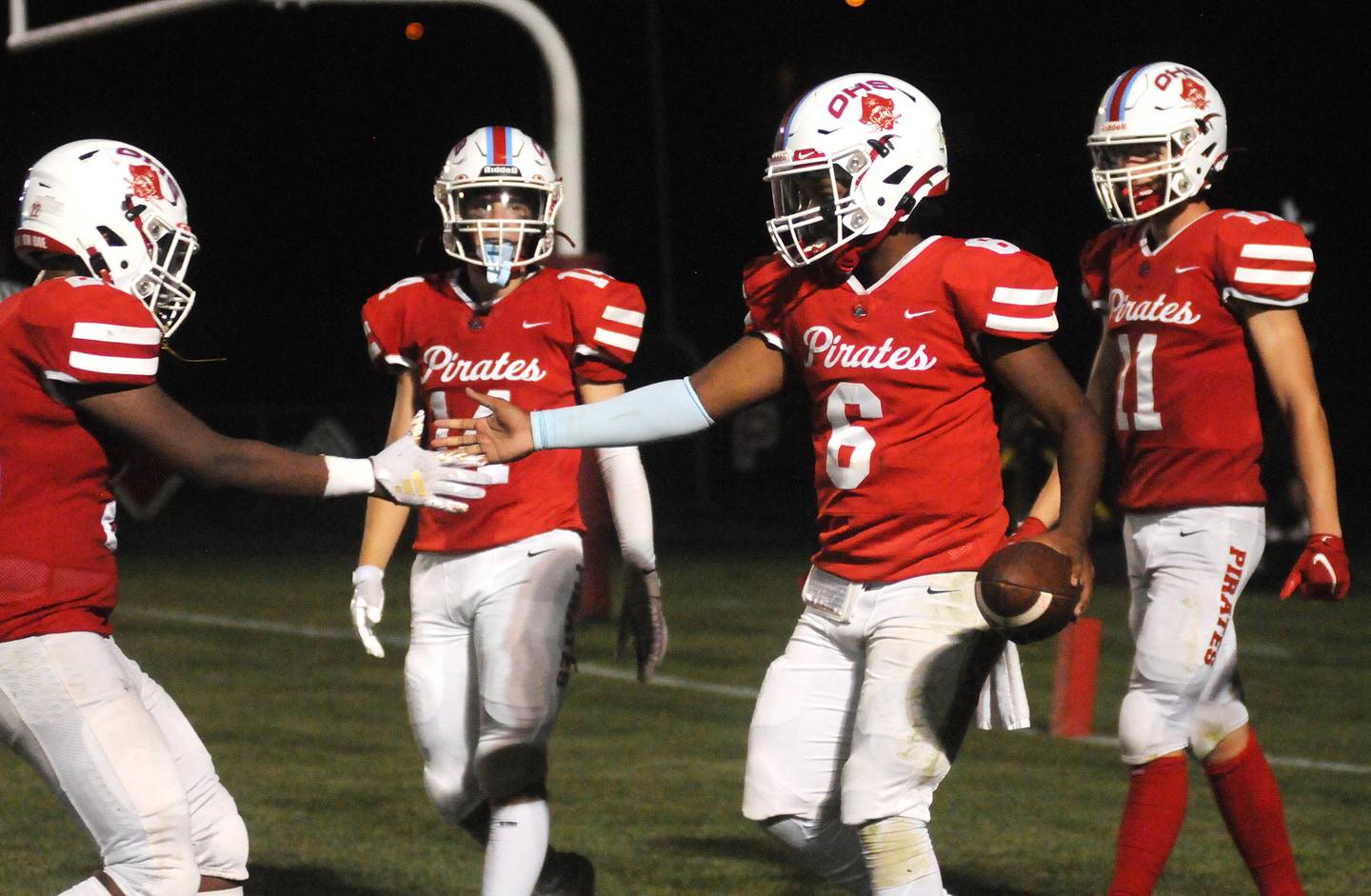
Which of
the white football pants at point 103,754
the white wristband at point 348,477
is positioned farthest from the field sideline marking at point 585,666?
the white football pants at point 103,754

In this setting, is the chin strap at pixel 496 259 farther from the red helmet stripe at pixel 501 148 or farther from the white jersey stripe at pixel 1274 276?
the white jersey stripe at pixel 1274 276

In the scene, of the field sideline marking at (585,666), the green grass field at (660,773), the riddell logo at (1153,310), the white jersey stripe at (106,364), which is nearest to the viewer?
the white jersey stripe at (106,364)

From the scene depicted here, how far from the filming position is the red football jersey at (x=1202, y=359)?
5.08 m

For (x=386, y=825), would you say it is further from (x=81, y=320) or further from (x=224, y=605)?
(x=224, y=605)

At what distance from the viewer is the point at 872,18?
104ft

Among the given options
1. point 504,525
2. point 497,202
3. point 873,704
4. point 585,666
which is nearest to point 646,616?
point 504,525

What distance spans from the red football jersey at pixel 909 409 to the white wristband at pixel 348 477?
91cm

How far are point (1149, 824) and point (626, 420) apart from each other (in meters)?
1.53

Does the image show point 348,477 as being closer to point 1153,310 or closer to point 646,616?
point 646,616

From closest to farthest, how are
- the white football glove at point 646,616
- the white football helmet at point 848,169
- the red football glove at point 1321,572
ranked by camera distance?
the white football helmet at point 848,169 → the red football glove at point 1321,572 → the white football glove at point 646,616

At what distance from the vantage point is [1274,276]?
16.5 feet

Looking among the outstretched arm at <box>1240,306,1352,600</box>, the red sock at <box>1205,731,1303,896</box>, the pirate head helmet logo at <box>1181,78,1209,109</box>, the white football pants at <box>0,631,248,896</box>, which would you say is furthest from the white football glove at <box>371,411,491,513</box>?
the pirate head helmet logo at <box>1181,78,1209,109</box>

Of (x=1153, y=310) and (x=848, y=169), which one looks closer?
(x=848, y=169)

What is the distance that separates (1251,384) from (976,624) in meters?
1.28
